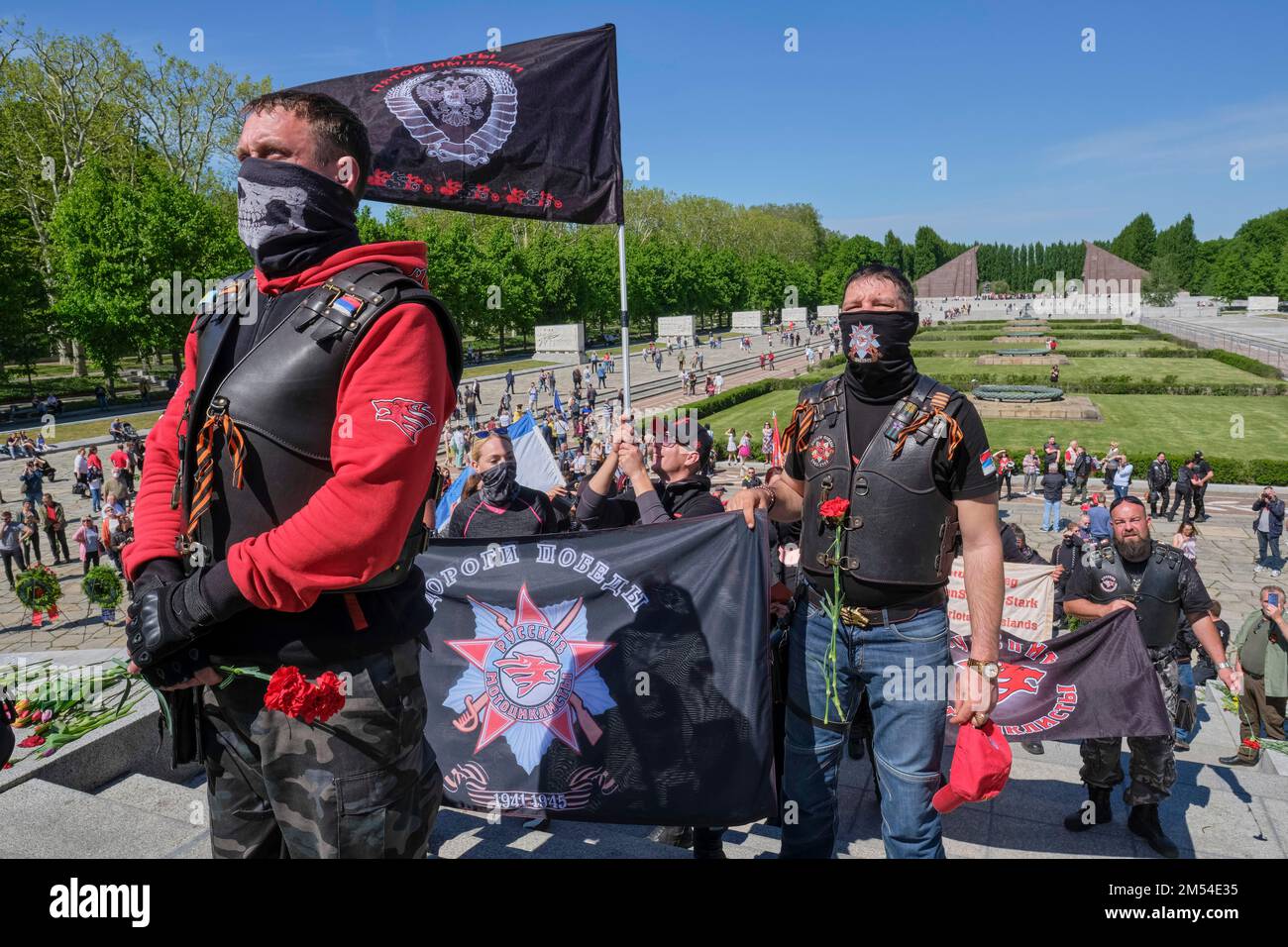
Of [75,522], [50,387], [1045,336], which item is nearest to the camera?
[75,522]

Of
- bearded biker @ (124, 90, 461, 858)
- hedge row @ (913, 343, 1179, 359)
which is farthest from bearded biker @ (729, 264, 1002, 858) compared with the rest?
hedge row @ (913, 343, 1179, 359)

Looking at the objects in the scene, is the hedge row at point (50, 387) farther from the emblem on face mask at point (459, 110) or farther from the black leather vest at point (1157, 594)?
the black leather vest at point (1157, 594)

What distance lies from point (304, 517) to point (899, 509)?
214 cm

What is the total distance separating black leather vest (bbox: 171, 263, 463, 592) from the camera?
2.11 m

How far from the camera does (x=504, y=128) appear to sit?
688cm

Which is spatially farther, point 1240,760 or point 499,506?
point 1240,760

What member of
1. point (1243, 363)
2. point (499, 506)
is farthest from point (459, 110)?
point (1243, 363)

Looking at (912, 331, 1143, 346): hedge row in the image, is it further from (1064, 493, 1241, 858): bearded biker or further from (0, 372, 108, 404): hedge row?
(1064, 493, 1241, 858): bearded biker

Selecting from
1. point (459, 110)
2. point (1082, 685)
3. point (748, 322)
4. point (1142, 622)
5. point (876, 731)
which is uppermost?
point (748, 322)

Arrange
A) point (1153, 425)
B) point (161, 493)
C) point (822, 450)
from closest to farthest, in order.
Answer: point (161, 493) → point (822, 450) → point (1153, 425)

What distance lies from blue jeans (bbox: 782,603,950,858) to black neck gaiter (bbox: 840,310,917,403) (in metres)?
0.87

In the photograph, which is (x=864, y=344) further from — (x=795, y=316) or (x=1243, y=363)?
(x=795, y=316)

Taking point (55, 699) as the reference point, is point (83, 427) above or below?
above

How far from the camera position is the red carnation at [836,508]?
10.9 ft
